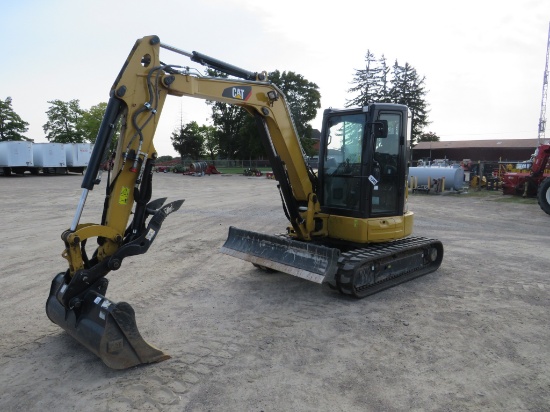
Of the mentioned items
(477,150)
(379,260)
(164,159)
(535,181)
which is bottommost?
(379,260)

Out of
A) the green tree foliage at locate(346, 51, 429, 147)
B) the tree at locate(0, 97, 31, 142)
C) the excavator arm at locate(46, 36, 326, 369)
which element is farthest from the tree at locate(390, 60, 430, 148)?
the excavator arm at locate(46, 36, 326, 369)

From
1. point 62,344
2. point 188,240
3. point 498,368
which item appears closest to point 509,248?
point 498,368

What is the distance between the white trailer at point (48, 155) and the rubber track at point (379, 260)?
34132mm

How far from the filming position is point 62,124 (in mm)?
59875

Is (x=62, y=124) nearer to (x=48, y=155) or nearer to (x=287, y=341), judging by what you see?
(x=48, y=155)

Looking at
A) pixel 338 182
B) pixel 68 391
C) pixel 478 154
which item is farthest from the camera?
pixel 478 154

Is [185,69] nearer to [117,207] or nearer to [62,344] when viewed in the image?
[117,207]

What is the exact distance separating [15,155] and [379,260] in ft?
112

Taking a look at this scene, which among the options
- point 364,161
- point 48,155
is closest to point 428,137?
point 48,155

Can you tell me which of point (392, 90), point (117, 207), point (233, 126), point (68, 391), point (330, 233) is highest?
point (392, 90)

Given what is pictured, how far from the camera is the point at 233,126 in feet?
202

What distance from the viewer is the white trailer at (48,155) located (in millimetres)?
33531

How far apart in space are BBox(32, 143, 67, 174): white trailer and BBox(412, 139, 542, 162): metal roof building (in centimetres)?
4073

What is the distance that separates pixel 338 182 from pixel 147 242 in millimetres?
3258
